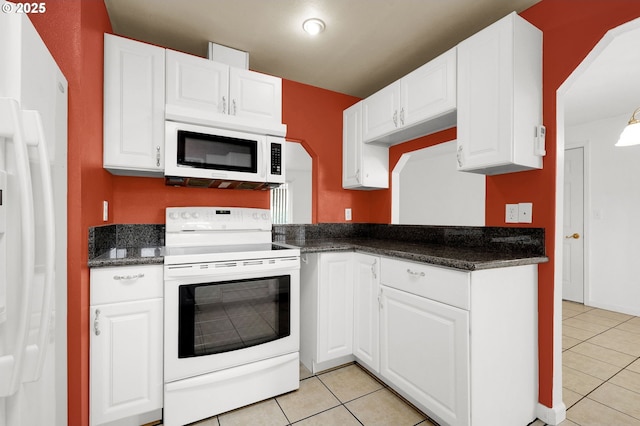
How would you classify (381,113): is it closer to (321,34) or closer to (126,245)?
(321,34)

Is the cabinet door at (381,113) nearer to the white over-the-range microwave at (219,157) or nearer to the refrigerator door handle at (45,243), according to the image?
the white over-the-range microwave at (219,157)

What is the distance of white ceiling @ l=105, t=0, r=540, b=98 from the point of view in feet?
6.05

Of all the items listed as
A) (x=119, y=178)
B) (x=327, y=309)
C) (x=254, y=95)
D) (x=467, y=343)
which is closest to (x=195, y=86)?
(x=254, y=95)

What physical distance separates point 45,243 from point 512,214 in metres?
2.30

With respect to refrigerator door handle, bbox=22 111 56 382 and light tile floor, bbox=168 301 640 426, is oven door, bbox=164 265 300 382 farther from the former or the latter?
refrigerator door handle, bbox=22 111 56 382

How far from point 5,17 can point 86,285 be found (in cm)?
115

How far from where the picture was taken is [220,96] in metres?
2.13

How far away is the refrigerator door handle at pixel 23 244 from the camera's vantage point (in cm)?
77

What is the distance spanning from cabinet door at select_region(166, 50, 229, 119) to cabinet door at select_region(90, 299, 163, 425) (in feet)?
3.96

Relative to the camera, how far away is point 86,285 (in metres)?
1.47

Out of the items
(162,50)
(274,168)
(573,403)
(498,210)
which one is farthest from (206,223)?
(573,403)

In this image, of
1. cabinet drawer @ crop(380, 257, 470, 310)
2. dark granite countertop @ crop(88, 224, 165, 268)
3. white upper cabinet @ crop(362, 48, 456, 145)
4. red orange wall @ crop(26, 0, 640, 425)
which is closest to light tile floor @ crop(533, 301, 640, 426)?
red orange wall @ crop(26, 0, 640, 425)

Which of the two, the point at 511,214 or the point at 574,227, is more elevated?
the point at 511,214

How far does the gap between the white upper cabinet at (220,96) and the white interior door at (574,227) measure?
13.1 ft
